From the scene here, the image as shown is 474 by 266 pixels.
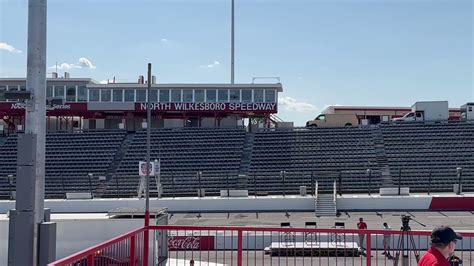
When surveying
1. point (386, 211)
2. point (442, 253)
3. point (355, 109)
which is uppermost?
point (355, 109)

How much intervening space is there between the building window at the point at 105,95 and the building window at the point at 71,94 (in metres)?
2.75

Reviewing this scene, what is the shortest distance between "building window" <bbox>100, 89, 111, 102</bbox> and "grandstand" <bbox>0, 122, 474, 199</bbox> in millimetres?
3634

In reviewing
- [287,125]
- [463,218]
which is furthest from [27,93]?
[287,125]

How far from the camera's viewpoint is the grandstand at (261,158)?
41.9 m

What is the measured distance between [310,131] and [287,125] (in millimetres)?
6541

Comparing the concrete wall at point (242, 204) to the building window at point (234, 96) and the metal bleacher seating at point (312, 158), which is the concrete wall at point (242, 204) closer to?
the metal bleacher seating at point (312, 158)

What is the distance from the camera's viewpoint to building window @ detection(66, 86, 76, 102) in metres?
55.7

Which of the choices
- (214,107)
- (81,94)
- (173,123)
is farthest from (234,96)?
(81,94)

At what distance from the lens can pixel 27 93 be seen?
8617mm

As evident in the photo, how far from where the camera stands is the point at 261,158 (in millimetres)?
47188

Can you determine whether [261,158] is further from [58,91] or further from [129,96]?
[58,91]

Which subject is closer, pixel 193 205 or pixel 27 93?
pixel 27 93

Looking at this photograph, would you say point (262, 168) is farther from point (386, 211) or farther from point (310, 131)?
point (386, 211)

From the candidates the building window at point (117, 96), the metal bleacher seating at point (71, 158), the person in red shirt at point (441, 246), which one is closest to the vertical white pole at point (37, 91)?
the person in red shirt at point (441, 246)
